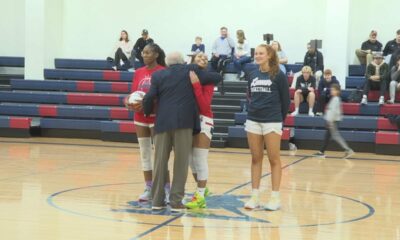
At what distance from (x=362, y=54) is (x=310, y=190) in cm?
1062

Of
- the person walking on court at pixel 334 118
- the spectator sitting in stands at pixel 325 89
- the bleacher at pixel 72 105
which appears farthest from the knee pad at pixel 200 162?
the spectator sitting in stands at pixel 325 89

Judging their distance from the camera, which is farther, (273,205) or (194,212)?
(273,205)

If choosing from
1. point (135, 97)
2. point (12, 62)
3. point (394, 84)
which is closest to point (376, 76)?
point (394, 84)

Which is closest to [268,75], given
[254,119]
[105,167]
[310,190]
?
[254,119]

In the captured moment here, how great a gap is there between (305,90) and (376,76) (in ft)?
6.06

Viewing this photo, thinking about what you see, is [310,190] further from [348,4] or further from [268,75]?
[348,4]

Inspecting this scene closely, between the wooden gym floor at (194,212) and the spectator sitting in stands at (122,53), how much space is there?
284 inches

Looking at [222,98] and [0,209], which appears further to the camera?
[222,98]

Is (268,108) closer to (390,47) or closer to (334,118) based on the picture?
(334,118)

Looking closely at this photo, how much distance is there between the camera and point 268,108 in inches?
272

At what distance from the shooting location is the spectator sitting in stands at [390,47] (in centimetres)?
1764

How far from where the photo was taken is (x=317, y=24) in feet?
64.8

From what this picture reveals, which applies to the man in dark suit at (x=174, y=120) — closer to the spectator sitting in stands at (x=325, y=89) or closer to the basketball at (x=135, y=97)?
the basketball at (x=135, y=97)

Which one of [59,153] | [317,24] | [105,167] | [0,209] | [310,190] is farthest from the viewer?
[317,24]
